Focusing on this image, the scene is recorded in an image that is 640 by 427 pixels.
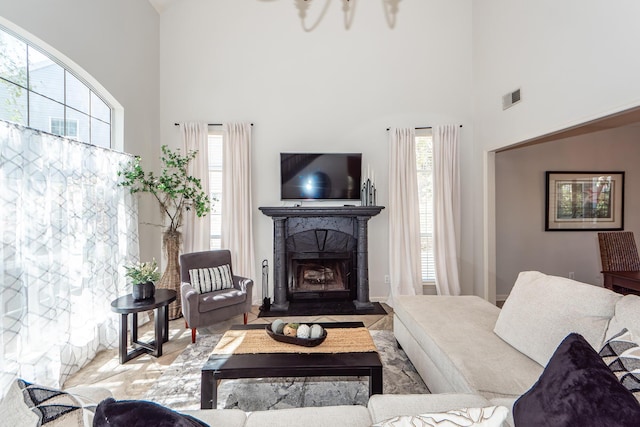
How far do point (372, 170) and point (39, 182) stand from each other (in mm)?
3621

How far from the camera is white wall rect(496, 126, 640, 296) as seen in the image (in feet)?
14.1

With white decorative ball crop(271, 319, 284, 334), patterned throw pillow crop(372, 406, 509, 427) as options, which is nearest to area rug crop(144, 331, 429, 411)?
white decorative ball crop(271, 319, 284, 334)

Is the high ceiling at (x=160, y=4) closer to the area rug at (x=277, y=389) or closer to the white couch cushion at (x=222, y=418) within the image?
the area rug at (x=277, y=389)

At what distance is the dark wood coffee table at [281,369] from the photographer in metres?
1.78

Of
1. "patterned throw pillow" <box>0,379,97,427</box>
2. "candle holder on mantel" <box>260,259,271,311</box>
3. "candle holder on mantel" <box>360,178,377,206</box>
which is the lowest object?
"candle holder on mantel" <box>260,259,271,311</box>

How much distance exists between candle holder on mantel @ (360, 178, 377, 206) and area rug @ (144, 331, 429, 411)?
7.08ft

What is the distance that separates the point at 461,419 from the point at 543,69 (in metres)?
3.58

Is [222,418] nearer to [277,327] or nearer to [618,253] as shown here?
Answer: [277,327]

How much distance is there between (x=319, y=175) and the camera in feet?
13.6

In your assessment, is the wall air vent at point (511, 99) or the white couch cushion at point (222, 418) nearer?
the white couch cushion at point (222, 418)

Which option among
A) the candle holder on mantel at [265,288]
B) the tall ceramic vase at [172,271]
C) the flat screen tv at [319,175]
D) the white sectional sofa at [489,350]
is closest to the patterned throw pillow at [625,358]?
the white sectional sofa at [489,350]

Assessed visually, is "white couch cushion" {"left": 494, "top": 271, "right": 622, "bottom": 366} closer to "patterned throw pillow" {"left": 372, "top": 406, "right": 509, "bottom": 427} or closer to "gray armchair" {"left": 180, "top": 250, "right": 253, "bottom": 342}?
"patterned throw pillow" {"left": 372, "top": 406, "right": 509, "bottom": 427}

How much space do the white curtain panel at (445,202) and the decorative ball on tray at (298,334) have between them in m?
2.73

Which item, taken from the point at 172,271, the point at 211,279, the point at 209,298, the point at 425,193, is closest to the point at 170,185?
the point at 172,271
